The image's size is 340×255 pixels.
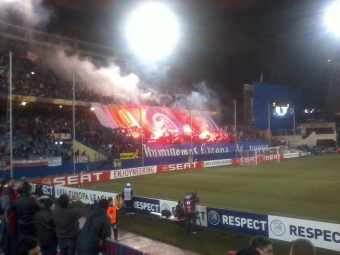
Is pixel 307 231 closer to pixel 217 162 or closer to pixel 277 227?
pixel 277 227

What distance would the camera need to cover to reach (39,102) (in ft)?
123

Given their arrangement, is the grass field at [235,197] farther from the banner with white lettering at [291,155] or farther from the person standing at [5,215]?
the banner with white lettering at [291,155]

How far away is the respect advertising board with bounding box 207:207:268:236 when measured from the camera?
12.5 metres

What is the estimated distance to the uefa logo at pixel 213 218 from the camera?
14182 mm

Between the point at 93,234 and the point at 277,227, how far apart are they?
7.35 meters

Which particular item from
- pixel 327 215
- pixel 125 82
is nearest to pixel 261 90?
pixel 125 82

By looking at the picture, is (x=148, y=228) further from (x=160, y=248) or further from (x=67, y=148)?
(x=67, y=148)

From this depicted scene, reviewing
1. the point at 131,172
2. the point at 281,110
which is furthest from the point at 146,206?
the point at 281,110

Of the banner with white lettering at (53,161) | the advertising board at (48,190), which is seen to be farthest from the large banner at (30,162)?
the advertising board at (48,190)

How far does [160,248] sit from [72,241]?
5.90m

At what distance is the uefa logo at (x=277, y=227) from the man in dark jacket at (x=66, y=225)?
23.8 ft

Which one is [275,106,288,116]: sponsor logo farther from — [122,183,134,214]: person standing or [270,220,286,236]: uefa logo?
[270,220,286,236]: uefa logo

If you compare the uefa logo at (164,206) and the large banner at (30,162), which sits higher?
the large banner at (30,162)

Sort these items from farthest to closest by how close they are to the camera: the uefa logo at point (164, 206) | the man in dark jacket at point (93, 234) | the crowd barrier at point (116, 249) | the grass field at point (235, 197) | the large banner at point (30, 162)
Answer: the large banner at point (30, 162) → the uefa logo at point (164, 206) → the grass field at point (235, 197) → the crowd barrier at point (116, 249) → the man in dark jacket at point (93, 234)
